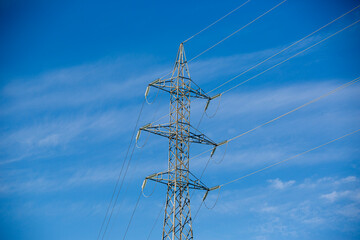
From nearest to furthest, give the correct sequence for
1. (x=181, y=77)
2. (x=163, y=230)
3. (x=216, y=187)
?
(x=163, y=230), (x=216, y=187), (x=181, y=77)

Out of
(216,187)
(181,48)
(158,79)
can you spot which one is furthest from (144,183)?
(181,48)

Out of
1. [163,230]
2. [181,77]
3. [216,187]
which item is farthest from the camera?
[181,77]

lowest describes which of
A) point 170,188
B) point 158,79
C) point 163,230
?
point 163,230

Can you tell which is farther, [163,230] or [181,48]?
[181,48]

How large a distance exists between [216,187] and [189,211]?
2.77 metres

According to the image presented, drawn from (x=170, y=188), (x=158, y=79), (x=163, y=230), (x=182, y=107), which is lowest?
(x=163, y=230)

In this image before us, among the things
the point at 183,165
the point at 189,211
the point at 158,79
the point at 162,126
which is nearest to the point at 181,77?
the point at 158,79

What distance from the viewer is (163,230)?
29453 millimetres

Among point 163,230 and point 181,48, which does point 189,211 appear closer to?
point 163,230

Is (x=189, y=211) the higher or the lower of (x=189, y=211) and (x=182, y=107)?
the lower

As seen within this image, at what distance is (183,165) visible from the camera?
31000 millimetres

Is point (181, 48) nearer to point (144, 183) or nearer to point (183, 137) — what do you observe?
point (183, 137)

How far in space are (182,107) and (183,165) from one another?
14.7 feet

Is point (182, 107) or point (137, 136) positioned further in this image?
point (137, 136)
